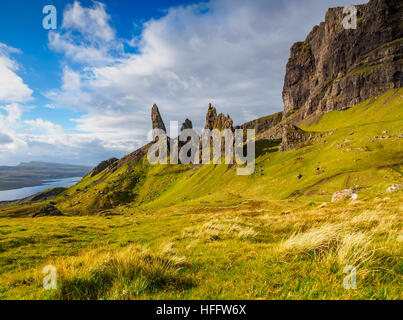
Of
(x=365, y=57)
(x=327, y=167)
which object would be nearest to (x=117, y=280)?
(x=327, y=167)

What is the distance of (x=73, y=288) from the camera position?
14.7 feet

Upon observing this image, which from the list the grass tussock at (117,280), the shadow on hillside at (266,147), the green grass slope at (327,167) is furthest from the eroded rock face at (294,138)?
the grass tussock at (117,280)

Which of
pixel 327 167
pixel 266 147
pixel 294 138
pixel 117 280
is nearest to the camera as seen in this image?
pixel 117 280

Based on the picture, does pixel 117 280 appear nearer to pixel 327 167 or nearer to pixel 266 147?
pixel 327 167

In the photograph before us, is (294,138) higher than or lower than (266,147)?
higher

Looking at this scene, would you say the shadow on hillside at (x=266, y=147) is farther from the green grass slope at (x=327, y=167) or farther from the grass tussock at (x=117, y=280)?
the grass tussock at (x=117, y=280)

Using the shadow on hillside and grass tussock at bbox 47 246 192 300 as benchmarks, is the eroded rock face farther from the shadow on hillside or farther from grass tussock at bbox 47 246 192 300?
grass tussock at bbox 47 246 192 300

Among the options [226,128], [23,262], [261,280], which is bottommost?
[23,262]

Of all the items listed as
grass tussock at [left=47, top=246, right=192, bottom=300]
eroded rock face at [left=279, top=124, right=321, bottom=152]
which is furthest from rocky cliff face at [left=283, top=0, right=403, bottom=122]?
grass tussock at [left=47, top=246, right=192, bottom=300]

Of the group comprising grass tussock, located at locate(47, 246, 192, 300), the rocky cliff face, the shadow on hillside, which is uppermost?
the rocky cliff face

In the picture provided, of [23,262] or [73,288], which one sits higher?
[73,288]
